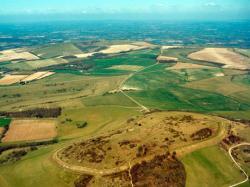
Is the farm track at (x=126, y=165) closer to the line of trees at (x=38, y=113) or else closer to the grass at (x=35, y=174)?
the grass at (x=35, y=174)

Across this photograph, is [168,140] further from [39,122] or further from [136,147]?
[39,122]

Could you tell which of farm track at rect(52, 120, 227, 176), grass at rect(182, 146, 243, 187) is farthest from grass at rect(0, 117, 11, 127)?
grass at rect(182, 146, 243, 187)

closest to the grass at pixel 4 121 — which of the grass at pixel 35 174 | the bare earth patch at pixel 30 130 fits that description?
the bare earth patch at pixel 30 130

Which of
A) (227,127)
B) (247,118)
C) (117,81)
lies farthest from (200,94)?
(227,127)

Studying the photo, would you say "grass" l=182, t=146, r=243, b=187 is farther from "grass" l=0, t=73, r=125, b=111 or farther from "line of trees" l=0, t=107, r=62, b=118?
"grass" l=0, t=73, r=125, b=111

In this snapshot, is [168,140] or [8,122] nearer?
[168,140]

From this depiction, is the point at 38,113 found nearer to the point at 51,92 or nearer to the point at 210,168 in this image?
the point at 51,92

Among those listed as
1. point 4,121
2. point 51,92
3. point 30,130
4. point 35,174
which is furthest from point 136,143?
point 51,92
